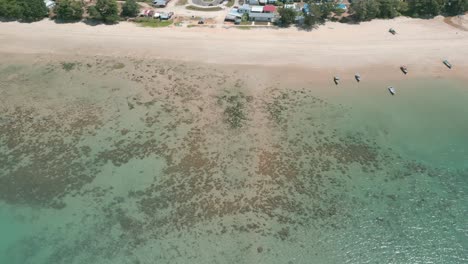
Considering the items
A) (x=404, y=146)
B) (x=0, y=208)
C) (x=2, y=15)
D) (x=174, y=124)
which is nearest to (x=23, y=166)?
(x=0, y=208)

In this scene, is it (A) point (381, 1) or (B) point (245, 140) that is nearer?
(B) point (245, 140)

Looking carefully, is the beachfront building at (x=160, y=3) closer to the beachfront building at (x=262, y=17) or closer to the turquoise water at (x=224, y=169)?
the beachfront building at (x=262, y=17)

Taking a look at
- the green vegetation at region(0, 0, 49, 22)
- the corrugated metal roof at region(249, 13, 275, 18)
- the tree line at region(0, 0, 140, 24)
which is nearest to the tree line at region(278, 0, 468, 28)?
the corrugated metal roof at region(249, 13, 275, 18)

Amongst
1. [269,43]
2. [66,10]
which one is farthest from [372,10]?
[66,10]

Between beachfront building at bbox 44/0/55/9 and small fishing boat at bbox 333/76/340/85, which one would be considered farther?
beachfront building at bbox 44/0/55/9

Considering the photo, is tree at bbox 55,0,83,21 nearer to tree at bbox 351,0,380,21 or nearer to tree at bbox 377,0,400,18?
tree at bbox 351,0,380,21

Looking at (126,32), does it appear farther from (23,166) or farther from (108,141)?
(23,166)

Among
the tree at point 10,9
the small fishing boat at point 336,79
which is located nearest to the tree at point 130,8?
the tree at point 10,9
